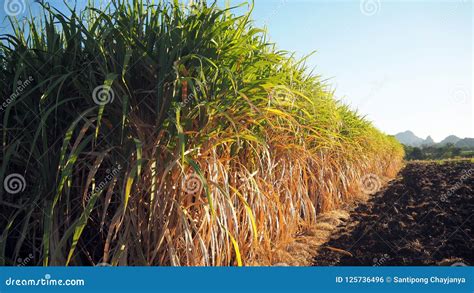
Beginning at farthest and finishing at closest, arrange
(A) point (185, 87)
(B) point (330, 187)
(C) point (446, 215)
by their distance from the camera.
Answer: (B) point (330, 187), (C) point (446, 215), (A) point (185, 87)

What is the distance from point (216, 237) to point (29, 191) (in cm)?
102

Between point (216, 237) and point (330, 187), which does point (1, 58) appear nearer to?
point (216, 237)

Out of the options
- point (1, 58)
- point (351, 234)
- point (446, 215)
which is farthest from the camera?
point (446, 215)

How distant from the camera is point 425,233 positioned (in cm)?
333

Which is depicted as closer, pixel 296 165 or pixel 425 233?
pixel 296 165

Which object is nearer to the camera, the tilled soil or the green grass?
the green grass

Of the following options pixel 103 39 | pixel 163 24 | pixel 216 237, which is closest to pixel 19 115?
pixel 103 39

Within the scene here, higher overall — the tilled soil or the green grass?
the green grass

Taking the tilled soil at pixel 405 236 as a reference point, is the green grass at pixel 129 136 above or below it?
above

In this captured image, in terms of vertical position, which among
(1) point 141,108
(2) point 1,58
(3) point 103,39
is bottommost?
(1) point 141,108

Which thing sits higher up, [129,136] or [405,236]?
[129,136]

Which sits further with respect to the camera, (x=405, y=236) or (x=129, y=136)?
(x=405, y=236)

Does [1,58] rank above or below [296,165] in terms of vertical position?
above

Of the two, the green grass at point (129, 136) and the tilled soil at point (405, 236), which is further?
the tilled soil at point (405, 236)
